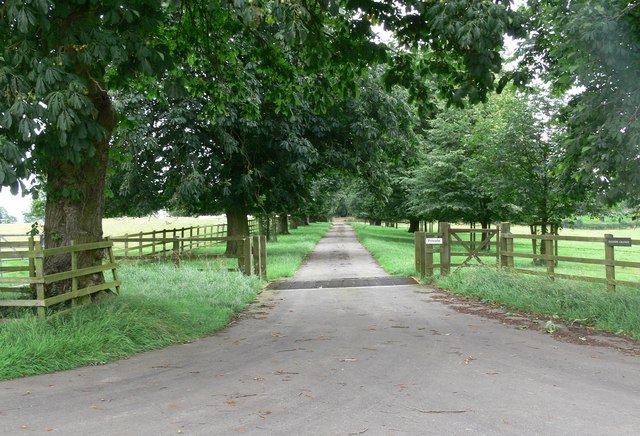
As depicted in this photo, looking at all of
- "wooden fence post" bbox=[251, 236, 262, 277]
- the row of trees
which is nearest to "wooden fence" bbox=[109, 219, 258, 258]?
"wooden fence post" bbox=[251, 236, 262, 277]

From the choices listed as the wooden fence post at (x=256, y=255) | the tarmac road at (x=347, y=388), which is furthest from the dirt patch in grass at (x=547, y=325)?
the wooden fence post at (x=256, y=255)

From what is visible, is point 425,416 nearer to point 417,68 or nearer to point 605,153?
point 605,153

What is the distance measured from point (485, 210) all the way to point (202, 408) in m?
25.7

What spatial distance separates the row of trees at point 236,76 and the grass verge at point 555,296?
1.82 m

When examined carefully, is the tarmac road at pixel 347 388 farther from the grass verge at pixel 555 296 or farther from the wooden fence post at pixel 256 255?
the wooden fence post at pixel 256 255

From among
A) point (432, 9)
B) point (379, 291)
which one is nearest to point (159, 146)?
point (379, 291)

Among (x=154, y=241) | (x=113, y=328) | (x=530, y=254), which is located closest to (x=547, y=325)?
(x=530, y=254)

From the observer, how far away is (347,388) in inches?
211

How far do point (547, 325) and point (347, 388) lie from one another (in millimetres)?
4290

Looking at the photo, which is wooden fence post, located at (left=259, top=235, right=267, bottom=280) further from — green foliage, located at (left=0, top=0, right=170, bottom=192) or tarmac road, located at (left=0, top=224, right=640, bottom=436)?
green foliage, located at (left=0, top=0, right=170, bottom=192)

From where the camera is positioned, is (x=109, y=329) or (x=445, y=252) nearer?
(x=109, y=329)

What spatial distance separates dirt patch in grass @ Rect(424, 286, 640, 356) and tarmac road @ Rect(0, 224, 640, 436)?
33cm

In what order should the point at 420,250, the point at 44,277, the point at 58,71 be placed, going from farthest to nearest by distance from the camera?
the point at 420,250 → the point at 44,277 → the point at 58,71

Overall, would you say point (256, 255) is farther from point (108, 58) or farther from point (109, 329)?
point (108, 58)
